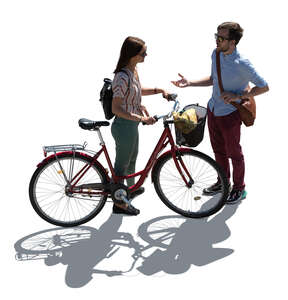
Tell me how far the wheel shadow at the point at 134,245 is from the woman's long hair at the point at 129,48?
6.09 feet

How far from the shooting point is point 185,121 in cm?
596

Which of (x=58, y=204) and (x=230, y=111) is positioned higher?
(x=230, y=111)

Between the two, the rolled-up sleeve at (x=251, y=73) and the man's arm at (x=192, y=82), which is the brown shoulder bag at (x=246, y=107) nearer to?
the rolled-up sleeve at (x=251, y=73)

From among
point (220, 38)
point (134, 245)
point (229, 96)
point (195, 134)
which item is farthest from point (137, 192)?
point (220, 38)

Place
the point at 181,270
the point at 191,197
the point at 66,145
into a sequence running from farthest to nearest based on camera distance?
the point at 191,197, the point at 66,145, the point at 181,270

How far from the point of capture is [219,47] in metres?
6.11

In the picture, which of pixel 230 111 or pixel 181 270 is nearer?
pixel 181 270

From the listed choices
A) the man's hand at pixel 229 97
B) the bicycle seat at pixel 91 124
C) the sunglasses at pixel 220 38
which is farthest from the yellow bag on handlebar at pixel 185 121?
the sunglasses at pixel 220 38

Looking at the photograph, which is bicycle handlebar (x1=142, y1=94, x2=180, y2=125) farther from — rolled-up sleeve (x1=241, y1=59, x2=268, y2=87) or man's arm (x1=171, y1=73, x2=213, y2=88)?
rolled-up sleeve (x1=241, y1=59, x2=268, y2=87)

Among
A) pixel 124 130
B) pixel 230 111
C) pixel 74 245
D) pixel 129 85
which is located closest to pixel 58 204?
pixel 74 245

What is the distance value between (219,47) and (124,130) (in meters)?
1.33

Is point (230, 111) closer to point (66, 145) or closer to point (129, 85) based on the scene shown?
point (129, 85)

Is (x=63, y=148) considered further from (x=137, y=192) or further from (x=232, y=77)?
(x=232, y=77)

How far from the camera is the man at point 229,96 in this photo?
6.02 metres
